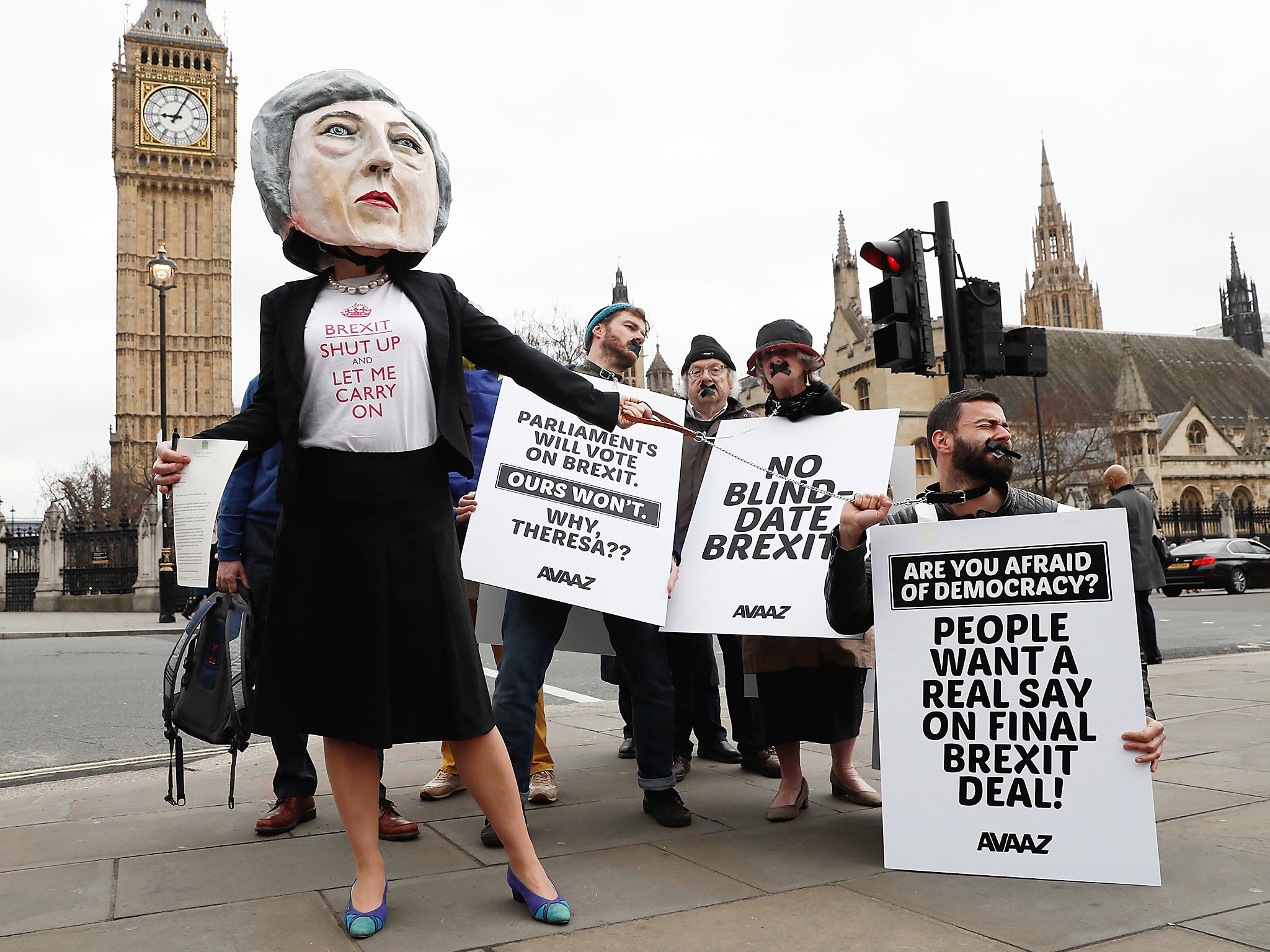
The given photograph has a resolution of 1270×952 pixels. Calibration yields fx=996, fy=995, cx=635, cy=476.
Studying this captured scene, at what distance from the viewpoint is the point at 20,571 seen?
2958 centimetres

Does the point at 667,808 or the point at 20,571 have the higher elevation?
the point at 20,571

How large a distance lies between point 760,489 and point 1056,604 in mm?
1346

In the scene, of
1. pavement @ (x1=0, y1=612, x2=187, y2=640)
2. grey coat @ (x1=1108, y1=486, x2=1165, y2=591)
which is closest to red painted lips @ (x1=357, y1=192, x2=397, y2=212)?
grey coat @ (x1=1108, y1=486, x2=1165, y2=591)

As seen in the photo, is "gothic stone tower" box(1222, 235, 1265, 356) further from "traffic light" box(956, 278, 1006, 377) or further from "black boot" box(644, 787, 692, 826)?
"black boot" box(644, 787, 692, 826)

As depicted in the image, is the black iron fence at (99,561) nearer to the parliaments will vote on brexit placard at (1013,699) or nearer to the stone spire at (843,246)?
the parliaments will vote on brexit placard at (1013,699)

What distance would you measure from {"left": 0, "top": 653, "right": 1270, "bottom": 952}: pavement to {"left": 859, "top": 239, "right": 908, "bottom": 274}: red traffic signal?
4.22m

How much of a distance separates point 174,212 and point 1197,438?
80432 millimetres

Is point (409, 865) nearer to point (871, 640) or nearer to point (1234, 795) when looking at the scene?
point (871, 640)

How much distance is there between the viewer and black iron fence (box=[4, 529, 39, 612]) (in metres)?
29.1

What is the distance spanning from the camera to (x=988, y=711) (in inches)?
124

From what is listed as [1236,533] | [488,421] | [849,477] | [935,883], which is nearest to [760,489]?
[849,477]

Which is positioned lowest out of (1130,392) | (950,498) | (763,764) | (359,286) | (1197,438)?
(763,764)

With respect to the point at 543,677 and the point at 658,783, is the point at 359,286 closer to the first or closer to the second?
the point at 543,677

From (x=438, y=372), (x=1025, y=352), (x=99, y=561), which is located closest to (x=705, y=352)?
(x=438, y=372)
